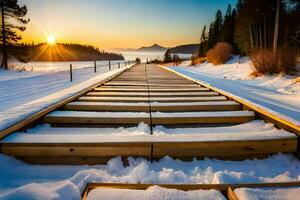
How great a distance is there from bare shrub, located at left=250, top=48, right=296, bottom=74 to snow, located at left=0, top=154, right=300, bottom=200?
33.9 feet

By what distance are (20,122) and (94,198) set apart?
4.55 feet

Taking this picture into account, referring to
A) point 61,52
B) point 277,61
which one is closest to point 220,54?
point 277,61

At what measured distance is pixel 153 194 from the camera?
1.44 meters

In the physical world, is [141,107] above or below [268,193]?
above

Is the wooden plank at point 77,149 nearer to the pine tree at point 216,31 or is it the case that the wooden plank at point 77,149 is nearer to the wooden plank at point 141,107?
the wooden plank at point 141,107

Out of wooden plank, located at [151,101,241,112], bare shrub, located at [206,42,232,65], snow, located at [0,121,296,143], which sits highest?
bare shrub, located at [206,42,232,65]

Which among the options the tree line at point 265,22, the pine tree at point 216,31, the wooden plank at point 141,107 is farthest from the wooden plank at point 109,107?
the pine tree at point 216,31

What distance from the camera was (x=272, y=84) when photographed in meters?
9.74

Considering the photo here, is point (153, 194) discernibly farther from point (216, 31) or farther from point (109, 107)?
point (216, 31)

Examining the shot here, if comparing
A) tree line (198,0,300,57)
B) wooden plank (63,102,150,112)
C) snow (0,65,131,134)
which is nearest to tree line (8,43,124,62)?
tree line (198,0,300,57)

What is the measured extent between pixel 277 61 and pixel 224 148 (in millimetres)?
10729

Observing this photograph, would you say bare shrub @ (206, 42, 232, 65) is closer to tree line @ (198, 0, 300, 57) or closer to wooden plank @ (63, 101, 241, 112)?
tree line @ (198, 0, 300, 57)

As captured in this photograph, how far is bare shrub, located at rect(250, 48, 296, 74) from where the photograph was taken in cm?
1097

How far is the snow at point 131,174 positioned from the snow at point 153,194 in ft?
0.44
